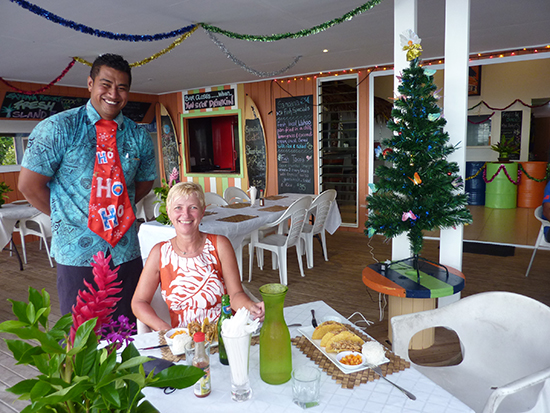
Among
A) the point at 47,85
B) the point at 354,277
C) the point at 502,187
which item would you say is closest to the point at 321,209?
the point at 354,277

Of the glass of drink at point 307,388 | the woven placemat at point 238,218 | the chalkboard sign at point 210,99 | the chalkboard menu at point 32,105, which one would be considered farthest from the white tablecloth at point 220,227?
the chalkboard menu at point 32,105

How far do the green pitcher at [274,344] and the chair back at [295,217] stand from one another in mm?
2942

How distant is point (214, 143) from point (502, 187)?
6264 mm

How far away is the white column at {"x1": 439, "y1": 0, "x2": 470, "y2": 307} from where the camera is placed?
98.5 inches

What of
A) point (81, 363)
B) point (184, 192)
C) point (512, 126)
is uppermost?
point (512, 126)

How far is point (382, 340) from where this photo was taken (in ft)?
9.51

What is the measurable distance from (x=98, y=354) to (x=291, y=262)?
4375 mm

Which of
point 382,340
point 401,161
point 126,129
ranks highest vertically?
point 126,129

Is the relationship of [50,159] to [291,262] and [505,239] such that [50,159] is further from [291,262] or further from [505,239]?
[505,239]

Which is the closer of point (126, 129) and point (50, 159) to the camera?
point (50, 159)

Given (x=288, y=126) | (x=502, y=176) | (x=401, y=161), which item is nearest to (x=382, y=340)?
(x=401, y=161)

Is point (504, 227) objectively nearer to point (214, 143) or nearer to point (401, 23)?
point (401, 23)

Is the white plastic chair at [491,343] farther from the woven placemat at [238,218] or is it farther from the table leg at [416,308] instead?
the woven placemat at [238,218]

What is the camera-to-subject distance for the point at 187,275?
5.82ft
